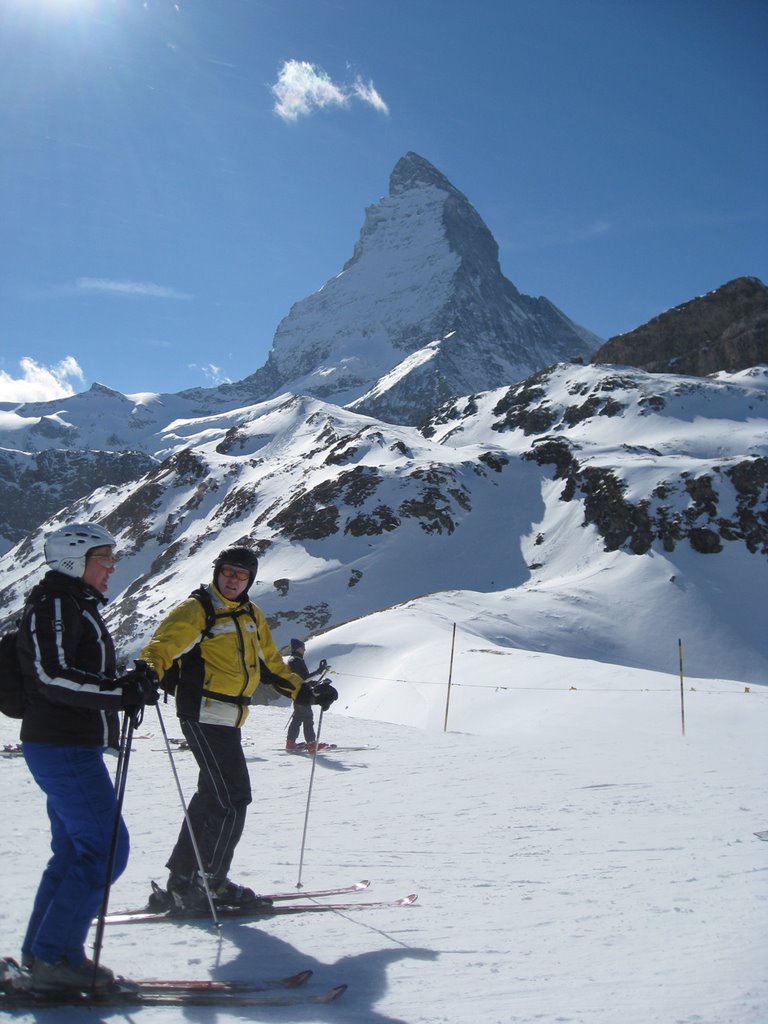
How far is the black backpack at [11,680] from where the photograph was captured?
3658mm

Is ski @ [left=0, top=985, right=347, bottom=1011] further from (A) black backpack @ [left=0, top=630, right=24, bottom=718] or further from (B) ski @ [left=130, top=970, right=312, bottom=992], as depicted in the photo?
(A) black backpack @ [left=0, top=630, right=24, bottom=718]

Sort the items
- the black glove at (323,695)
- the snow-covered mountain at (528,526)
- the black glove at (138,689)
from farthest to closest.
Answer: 1. the snow-covered mountain at (528,526)
2. the black glove at (323,695)
3. the black glove at (138,689)

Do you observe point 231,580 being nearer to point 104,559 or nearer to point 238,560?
point 238,560

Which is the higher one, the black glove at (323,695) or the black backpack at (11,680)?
the black backpack at (11,680)

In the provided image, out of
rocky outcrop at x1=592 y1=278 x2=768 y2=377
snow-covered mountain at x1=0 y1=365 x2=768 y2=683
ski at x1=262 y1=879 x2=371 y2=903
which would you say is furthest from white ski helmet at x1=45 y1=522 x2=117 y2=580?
rocky outcrop at x1=592 y1=278 x2=768 y2=377

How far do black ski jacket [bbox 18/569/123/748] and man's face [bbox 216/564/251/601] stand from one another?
1056 mm

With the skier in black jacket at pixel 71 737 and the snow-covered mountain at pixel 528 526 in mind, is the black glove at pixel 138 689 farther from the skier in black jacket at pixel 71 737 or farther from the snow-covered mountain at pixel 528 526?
the snow-covered mountain at pixel 528 526

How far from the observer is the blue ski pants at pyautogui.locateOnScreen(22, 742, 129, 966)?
3623mm

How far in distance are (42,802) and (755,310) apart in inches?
4434

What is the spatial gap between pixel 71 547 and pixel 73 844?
1483 millimetres

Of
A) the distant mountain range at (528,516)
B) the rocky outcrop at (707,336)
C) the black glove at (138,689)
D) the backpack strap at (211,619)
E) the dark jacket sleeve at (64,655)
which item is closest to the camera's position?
the dark jacket sleeve at (64,655)

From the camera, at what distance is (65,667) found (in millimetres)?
3590

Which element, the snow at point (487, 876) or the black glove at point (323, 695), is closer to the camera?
the snow at point (487, 876)

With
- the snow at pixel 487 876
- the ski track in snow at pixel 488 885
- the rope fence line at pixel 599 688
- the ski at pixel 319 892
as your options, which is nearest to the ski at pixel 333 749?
the snow at pixel 487 876
